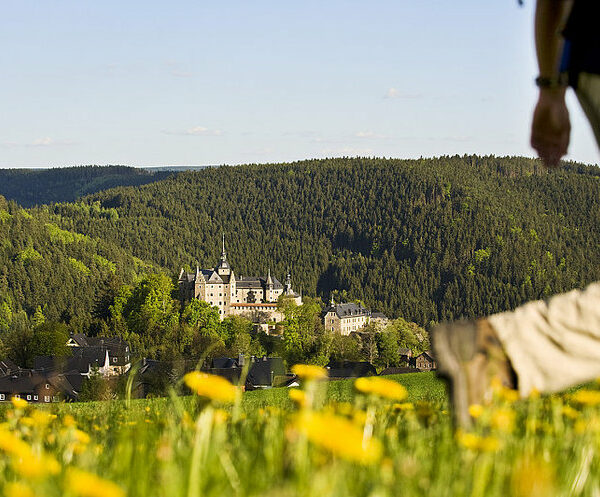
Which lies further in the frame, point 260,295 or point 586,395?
point 260,295

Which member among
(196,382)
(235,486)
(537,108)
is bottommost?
(235,486)

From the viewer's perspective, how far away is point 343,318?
164m

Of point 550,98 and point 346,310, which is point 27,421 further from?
point 346,310

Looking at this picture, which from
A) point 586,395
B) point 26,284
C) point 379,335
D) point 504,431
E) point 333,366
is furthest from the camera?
point 26,284

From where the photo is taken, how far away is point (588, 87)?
11.4 ft

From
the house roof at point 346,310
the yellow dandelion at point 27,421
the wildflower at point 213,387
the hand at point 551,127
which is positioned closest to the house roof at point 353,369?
the house roof at point 346,310

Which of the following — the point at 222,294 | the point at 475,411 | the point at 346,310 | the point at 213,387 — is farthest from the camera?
the point at 346,310

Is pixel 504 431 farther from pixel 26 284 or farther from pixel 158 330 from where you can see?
pixel 26 284

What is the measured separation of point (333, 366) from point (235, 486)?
10616cm

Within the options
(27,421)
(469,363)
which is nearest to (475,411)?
(469,363)

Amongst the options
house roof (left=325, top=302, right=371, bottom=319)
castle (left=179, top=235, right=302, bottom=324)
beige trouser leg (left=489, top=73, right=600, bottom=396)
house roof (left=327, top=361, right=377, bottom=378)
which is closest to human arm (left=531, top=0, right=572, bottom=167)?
beige trouser leg (left=489, top=73, right=600, bottom=396)

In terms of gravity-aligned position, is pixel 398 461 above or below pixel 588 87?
below

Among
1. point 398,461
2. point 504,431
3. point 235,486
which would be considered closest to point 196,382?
point 235,486

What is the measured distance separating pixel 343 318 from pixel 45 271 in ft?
190
